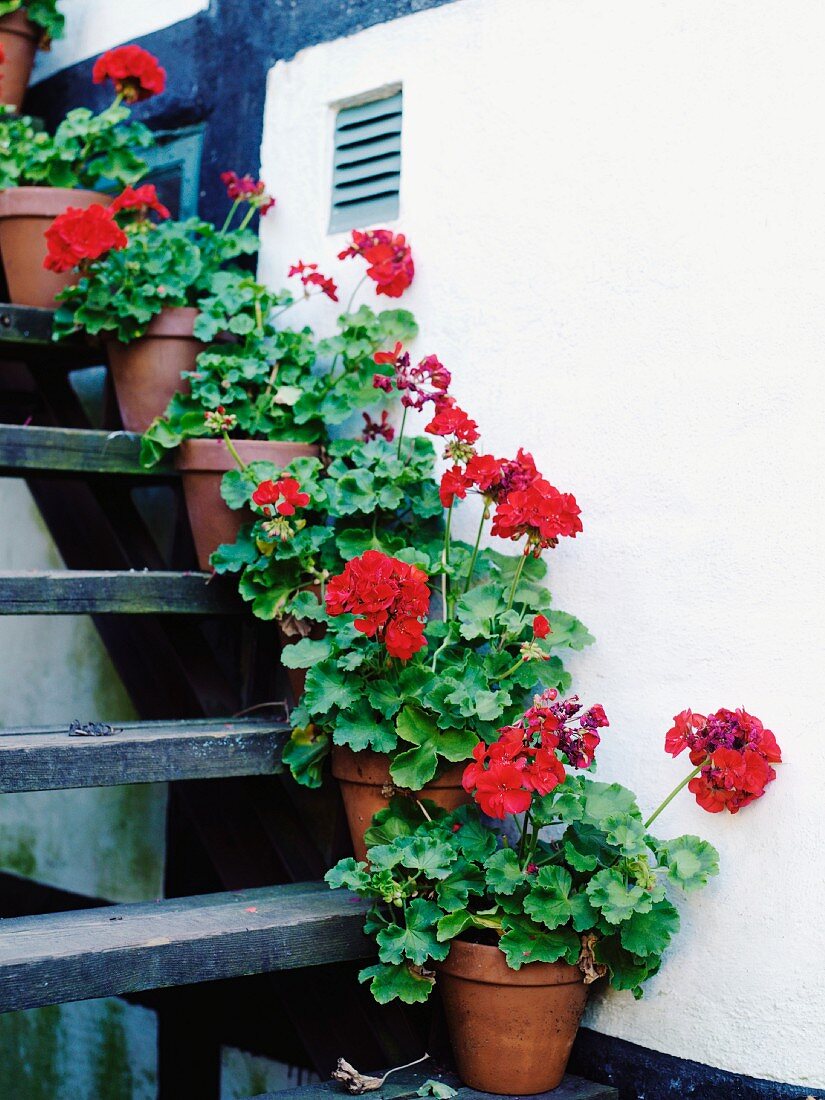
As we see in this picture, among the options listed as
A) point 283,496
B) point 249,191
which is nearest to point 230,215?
point 249,191

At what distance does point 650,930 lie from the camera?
189 centimetres

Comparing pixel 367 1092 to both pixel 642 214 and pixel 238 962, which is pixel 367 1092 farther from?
pixel 642 214

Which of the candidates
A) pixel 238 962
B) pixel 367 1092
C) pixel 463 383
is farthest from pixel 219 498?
pixel 367 1092

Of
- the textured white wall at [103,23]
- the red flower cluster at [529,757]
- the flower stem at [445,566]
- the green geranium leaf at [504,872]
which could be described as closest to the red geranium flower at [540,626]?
the red flower cluster at [529,757]

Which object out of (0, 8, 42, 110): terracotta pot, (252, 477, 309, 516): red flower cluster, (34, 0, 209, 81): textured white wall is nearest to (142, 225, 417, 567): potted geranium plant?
(252, 477, 309, 516): red flower cluster

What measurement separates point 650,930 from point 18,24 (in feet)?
9.78

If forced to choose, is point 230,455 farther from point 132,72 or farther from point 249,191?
point 132,72

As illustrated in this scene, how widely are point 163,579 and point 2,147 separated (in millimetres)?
1248

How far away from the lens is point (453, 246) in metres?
2.51

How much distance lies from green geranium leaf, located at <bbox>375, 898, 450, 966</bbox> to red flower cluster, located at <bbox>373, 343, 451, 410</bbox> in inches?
34.5

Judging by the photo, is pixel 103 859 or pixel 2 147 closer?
pixel 2 147

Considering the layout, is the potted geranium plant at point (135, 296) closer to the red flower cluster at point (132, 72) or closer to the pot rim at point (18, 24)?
the red flower cluster at point (132, 72)

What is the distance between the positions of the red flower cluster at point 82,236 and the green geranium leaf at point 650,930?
1.73 m

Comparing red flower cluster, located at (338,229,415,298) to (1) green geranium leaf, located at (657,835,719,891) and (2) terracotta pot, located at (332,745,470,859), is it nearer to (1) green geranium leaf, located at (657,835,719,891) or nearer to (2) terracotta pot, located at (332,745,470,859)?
(2) terracotta pot, located at (332,745,470,859)
